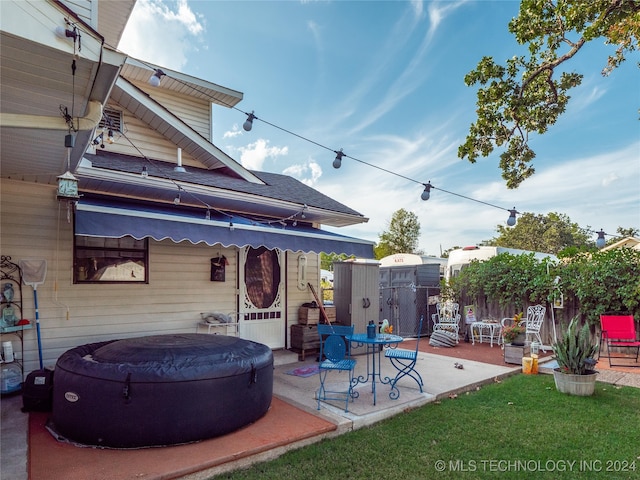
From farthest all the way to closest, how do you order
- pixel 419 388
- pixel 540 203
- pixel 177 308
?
pixel 540 203 → pixel 177 308 → pixel 419 388

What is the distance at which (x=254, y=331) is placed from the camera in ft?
29.2

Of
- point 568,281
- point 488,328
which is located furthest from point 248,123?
point 488,328

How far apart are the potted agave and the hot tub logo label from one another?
7.48 m

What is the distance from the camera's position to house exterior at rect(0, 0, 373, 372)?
341 cm

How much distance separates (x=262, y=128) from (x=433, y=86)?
7.51 metres

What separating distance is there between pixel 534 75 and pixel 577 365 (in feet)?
19.3

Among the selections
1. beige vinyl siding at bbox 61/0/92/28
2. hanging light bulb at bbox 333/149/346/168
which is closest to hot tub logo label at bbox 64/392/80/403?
beige vinyl siding at bbox 61/0/92/28

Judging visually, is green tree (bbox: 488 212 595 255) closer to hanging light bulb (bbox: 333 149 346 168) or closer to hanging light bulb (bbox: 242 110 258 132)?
hanging light bulb (bbox: 333 149 346 168)

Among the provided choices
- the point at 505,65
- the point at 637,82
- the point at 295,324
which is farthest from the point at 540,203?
the point at 295,324

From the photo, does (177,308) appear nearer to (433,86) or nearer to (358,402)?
(358,402)

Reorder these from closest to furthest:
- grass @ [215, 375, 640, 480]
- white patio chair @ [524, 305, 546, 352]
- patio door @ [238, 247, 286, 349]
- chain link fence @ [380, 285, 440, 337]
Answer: grass @ [215, 375, 640, 480], patio door @ [238, 247, 286, 349], white patio chair @ [524, 305, 546, 352], chain link fence @ [380, 285, 440, 337]

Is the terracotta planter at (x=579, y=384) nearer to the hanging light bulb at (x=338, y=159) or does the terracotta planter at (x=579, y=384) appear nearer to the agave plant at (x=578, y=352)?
the agave plant at (x=578, y=352)

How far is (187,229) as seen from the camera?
6180mm

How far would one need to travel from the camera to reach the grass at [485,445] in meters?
4.12
